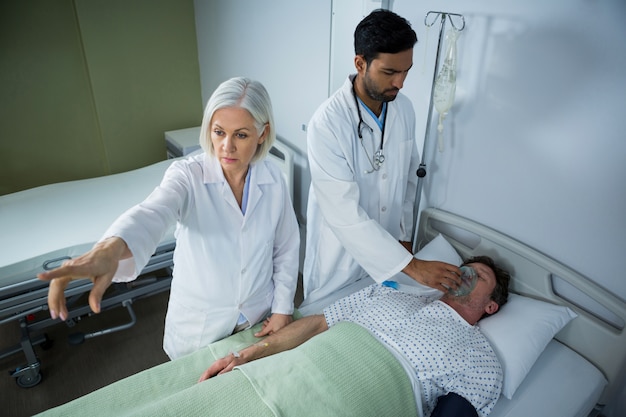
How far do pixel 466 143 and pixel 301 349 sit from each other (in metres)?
1.11

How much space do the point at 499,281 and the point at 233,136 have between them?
119cm

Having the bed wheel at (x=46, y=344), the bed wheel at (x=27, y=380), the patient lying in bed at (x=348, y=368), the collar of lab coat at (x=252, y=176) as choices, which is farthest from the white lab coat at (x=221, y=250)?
the bed wheel at (x=46, y=344)

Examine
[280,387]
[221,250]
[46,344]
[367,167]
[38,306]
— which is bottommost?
[46,344]

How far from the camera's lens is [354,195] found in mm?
1479

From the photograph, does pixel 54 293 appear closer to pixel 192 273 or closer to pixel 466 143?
pixel 192 273

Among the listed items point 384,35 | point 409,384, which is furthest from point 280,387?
point 384,35

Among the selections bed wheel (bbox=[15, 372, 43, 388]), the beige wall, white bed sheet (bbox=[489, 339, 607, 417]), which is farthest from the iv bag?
the beige wall

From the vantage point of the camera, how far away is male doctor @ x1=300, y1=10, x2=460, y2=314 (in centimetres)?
140

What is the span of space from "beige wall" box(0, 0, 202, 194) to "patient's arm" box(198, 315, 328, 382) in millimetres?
2868

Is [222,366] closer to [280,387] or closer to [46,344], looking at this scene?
[280,387]

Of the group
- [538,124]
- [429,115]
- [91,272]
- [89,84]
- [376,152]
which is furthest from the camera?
[89,84]

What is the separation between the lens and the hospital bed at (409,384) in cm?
112

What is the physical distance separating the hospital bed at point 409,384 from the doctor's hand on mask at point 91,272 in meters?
0.39

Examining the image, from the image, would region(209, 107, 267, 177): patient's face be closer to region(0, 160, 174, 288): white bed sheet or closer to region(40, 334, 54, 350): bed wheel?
region(0, 160, 174, 288): white bed sheet
